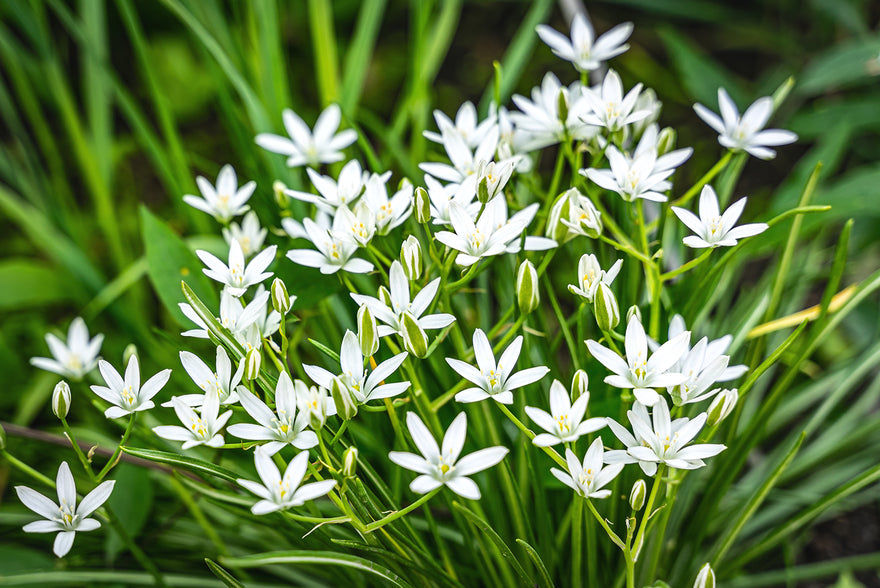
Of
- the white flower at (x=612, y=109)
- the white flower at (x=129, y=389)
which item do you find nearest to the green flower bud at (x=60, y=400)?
the white flower at (x=129, y=389)

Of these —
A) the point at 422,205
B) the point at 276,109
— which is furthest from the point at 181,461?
the point at 276,109

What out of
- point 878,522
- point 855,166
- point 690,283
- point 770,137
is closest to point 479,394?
point 690,283

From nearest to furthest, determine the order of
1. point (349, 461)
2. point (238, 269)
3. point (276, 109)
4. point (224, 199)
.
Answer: point (349, 461) → point (238, 269) → point (224, 199) → point (276, 109)

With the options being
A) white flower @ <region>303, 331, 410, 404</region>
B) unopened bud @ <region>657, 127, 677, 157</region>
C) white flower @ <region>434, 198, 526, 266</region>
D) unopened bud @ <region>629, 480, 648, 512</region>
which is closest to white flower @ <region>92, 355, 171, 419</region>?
white flower @ <region>303, 331, 410, 404</region>

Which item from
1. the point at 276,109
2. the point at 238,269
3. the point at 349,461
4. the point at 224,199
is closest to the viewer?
the point at 349,461

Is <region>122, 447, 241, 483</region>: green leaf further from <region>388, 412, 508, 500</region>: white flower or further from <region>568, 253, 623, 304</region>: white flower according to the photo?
<region>568, 253, 623, 304</region>: white flower

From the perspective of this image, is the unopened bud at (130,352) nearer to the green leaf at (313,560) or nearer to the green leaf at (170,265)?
the green leaf at (170,265)

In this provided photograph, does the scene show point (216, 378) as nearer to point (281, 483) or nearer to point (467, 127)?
point (281, 483)

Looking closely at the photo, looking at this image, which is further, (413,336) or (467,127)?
(467,127)
